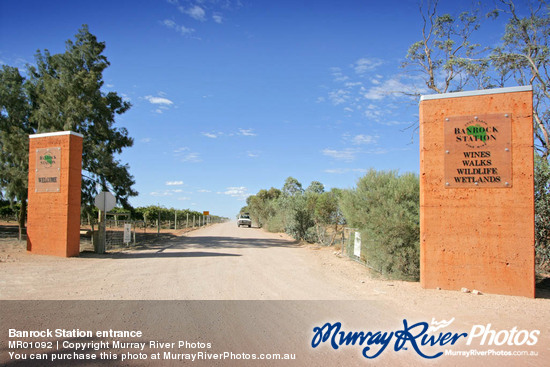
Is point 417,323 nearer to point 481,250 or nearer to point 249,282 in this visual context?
point 481,250

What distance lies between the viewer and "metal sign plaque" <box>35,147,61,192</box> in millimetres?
14016

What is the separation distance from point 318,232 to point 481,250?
50.8 ft

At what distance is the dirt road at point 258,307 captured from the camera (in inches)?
194

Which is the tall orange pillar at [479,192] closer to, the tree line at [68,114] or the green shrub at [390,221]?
the green shrub at [390,221]

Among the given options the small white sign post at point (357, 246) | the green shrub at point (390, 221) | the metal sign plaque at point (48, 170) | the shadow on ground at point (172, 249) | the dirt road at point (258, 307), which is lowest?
the shadow on ground at point (172, 249)

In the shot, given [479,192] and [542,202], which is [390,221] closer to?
[479,192]

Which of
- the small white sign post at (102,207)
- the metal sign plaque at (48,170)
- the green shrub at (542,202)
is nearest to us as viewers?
the green shrub at (542,202)

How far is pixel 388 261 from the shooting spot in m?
9.97

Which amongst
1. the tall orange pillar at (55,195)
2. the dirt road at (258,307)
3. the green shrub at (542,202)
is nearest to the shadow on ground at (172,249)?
the tall orange pillar at (55,195)

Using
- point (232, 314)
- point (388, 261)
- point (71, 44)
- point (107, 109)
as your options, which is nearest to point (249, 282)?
point (232, 314)

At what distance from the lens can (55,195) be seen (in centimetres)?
1395

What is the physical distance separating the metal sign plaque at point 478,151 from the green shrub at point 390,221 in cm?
197

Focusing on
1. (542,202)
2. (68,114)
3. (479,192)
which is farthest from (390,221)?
(68,114)

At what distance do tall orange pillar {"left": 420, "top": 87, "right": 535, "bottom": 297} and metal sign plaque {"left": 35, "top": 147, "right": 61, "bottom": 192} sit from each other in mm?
13361
